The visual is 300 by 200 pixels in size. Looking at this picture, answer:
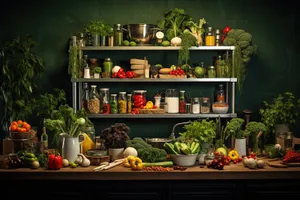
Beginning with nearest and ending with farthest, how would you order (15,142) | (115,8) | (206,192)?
1. (206,192)
2. (15,142)
3. (115,8)

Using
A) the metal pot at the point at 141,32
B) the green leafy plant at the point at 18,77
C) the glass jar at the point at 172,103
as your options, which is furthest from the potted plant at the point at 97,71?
the glass jar at the point at 172,103

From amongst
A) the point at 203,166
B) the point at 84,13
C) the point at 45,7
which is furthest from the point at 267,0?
the point at 203,166

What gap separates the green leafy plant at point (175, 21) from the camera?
6.45 m

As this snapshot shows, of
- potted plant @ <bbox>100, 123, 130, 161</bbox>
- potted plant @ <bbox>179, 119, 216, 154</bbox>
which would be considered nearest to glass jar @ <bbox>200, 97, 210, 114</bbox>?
potted plant @ <bbox>179, 119, 216, 154</bbox>

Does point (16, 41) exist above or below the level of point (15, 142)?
above

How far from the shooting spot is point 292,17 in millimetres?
6832

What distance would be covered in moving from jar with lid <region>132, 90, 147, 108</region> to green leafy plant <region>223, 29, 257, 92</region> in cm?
121

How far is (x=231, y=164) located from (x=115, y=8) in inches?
128

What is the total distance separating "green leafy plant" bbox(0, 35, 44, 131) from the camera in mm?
6230

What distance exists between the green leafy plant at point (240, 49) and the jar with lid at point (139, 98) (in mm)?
1213

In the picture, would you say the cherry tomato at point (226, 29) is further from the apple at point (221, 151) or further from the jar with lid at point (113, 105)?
the apple at point (221, 151)

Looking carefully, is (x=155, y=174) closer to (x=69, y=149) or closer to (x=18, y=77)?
(x=69, y=149)

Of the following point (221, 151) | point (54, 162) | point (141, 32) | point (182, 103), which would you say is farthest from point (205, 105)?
point (54, 162)

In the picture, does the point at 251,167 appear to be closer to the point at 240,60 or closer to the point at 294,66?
the point at 240,60
